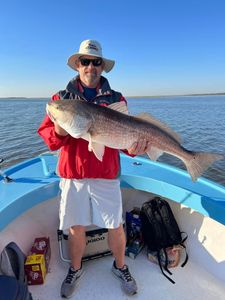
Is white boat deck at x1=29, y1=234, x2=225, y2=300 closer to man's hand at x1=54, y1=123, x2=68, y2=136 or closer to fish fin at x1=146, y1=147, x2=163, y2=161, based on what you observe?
fish fin at x1=146, y1=147, x2=163, y2=161

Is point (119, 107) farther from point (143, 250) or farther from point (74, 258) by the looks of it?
point (143, 250)

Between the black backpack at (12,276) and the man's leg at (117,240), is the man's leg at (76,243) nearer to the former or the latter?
the man's leg at (117,240)

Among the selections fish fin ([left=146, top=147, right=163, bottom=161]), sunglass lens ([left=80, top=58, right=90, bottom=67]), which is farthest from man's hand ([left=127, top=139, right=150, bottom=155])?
sunglass lens ([left=80, top=58, right=90, bottom=67])

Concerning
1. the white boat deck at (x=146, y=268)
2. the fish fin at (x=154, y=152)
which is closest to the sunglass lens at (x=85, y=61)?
the fish fin at (x=154, y=152)

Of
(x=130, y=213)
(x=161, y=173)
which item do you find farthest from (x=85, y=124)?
(x=130, y=213)

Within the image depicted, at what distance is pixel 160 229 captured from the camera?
3.34 meters

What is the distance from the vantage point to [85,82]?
104 inches

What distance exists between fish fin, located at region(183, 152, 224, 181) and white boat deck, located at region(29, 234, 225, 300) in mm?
1375

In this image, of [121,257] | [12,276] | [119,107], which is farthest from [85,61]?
[121,257]

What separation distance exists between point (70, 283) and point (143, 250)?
1149 millimetres

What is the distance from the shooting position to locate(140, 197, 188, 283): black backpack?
3.32 metres

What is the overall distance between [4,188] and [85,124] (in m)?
1.48

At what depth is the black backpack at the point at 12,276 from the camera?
1.80 metres

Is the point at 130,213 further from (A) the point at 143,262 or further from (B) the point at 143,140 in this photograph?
(B) the point at 143,140
